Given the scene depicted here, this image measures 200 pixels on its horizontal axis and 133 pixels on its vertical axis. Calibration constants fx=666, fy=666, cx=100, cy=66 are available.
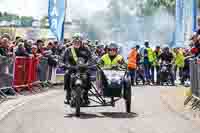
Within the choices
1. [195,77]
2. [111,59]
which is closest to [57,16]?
[195,77]

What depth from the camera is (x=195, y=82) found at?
1756 centimetres

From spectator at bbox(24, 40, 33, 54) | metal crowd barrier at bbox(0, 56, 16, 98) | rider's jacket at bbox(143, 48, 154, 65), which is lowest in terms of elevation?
metal crowd barrier at bbox(0, 56, 16, 98)

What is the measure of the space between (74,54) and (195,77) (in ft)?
12.3

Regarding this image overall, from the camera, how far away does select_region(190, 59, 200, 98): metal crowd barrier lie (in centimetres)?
1705

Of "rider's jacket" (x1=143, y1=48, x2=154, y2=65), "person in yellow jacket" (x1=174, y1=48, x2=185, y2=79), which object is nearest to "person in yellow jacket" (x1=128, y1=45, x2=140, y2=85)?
"rider's jacket" (x1=143, y1=48, x2=154, y2=65)

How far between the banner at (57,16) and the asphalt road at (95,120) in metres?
11.7

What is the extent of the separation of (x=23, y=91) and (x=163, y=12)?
5301 centimetres

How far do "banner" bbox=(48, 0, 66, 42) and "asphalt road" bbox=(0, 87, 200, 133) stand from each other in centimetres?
1174

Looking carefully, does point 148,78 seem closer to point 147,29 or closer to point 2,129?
point 2,129

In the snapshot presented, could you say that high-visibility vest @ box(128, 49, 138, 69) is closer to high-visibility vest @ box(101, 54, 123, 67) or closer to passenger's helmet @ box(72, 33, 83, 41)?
high-visibility vest @ box(101, 54, 123, 67)

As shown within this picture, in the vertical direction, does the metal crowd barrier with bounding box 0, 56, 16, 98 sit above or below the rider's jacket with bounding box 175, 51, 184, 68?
below

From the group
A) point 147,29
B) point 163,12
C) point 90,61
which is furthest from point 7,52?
point 163,12

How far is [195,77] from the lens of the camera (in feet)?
57.6

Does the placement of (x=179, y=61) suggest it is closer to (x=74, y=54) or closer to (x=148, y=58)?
(x=148, y=58)
